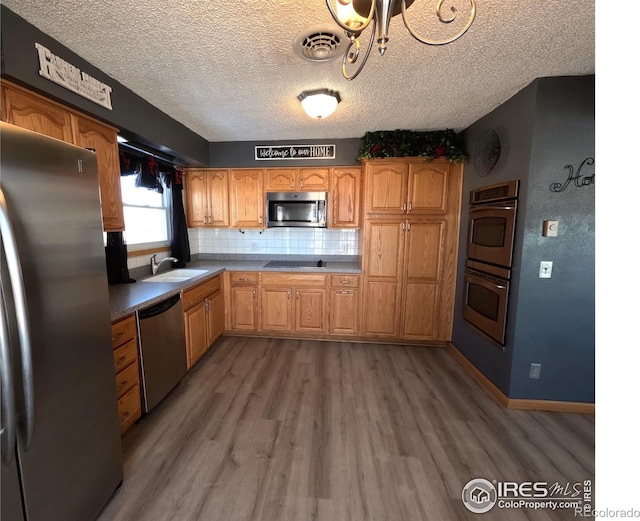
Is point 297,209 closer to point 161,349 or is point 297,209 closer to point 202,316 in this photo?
point 202,316

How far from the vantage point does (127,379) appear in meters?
1.78

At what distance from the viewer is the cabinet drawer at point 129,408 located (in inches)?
68.3

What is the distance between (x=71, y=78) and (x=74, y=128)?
0.87 ft

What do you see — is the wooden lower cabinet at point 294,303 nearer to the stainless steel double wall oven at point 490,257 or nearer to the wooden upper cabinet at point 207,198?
the wooden upper cabinet at point 207,198

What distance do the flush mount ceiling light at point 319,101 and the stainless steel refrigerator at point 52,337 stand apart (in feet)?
4.57

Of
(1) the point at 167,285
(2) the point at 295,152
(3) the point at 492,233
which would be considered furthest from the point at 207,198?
(3) the point at 492,233

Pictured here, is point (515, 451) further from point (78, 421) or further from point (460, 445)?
point (78, 421)

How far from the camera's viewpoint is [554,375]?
2.10 m

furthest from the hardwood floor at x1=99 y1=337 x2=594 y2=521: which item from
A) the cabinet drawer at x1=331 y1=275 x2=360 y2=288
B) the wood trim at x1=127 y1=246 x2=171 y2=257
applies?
the wood trim at x1=127 y1=246 x2=171 y2=257

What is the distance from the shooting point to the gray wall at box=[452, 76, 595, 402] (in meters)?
1.87

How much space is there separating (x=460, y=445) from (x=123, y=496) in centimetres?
197

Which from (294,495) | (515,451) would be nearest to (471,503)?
(515,451)

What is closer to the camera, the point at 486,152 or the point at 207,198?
the point at 486,152

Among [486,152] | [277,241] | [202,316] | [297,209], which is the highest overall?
[486,152]
